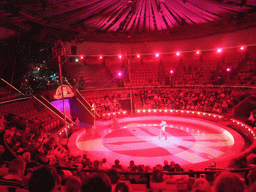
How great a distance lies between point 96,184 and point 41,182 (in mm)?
568

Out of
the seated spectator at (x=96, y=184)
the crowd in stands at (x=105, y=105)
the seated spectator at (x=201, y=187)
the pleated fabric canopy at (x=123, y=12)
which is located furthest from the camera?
the crowd in stands at (x=105, y=105)

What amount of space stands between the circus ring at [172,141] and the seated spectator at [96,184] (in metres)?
5.95

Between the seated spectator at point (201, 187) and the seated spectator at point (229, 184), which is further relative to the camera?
the seated spectator at point (201, 187)

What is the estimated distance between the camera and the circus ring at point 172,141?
329 inches

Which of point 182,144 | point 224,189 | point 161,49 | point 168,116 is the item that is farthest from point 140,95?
point 224,189

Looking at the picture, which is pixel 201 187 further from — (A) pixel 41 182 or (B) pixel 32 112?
(B) pixel 32 112

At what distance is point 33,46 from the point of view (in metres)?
14.4

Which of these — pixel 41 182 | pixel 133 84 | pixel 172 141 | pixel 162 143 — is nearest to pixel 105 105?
pixel 133 84

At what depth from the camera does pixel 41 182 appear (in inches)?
72.9

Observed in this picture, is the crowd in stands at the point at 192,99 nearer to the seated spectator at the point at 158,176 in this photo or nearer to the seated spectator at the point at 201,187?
the seated spectator at the point at 158,176

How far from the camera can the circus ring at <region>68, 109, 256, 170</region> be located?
27.4 feet

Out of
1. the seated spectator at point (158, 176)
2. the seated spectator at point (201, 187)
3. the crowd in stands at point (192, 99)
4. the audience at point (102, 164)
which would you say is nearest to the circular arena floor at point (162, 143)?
the audience at point (102, 164)

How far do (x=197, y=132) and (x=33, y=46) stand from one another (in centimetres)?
1287

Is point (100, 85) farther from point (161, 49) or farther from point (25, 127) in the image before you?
point (25, 127)
